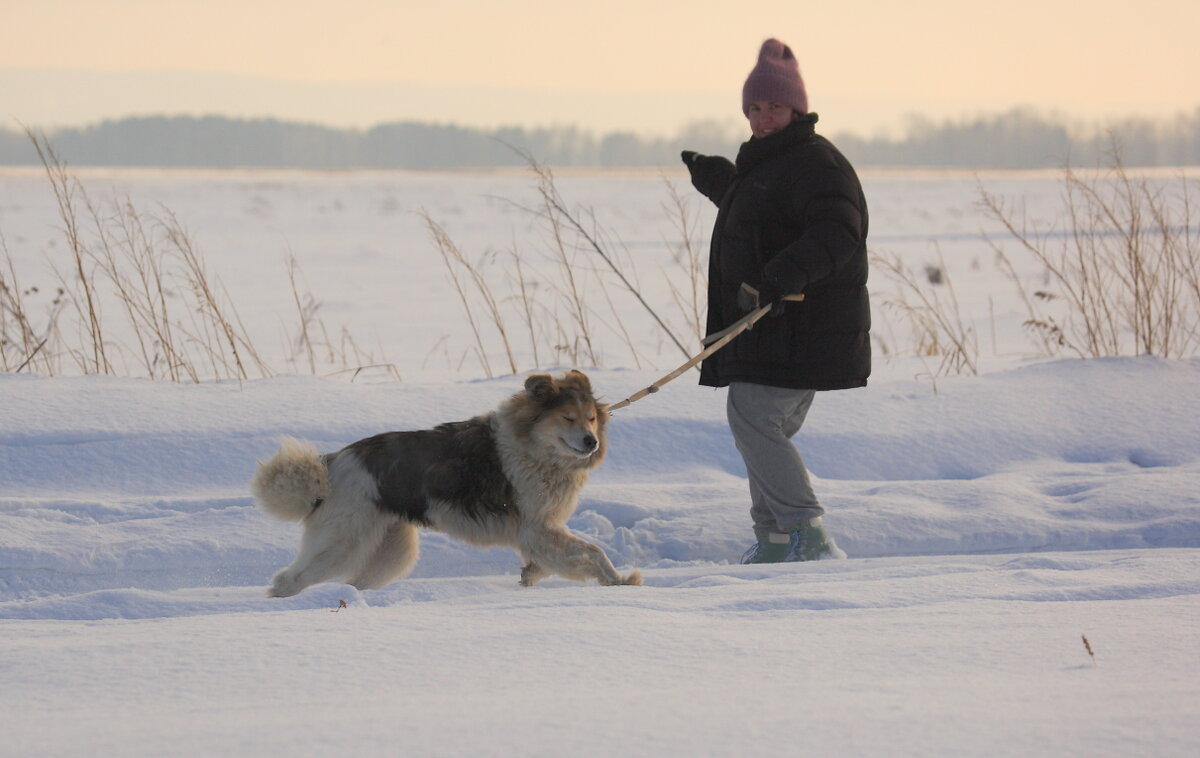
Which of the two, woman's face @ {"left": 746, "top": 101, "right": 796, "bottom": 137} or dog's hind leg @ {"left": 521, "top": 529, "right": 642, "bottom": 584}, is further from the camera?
→ woman's face @ {"left": 746, "top": 101, "right": 796, "bottom": 137}

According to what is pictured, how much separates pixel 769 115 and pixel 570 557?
1911mm

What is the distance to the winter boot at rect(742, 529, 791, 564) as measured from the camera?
4.62 metres

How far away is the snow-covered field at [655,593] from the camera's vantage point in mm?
2236

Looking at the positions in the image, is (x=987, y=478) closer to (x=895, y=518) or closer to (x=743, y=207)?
(x=895, y=518)

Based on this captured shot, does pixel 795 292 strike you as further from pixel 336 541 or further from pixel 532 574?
pixel 336 541

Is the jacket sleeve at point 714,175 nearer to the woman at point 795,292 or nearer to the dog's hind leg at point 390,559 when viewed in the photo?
the woman at point 795,292

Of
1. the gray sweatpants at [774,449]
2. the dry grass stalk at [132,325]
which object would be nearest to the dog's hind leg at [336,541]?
the gray sweatpants at [774,449]

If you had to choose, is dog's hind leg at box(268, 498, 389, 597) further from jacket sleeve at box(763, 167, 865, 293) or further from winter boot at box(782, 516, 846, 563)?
jacket sleeve at box(763, 167, 865, 293)

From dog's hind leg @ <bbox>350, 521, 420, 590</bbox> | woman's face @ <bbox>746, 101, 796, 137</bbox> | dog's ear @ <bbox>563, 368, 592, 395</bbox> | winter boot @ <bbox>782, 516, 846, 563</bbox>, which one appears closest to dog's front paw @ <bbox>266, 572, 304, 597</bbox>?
dog's hind leg @ <bbox>350, 521, 420, 590</bbox>

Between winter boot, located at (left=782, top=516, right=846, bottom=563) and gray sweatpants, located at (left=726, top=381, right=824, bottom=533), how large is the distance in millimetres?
32

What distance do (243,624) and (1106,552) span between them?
10.3 feet

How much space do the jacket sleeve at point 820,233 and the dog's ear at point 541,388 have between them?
0.91 m

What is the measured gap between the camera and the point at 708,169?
16.4 ft

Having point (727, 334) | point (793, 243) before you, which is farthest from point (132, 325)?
point (793, 243)
